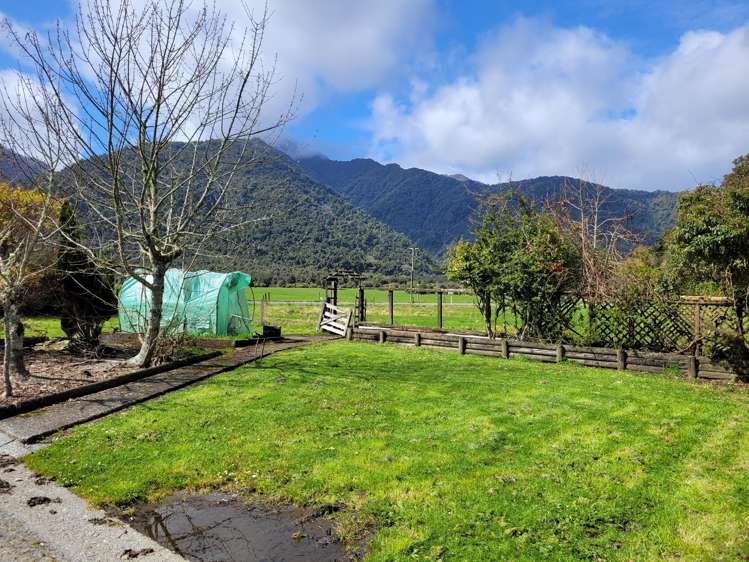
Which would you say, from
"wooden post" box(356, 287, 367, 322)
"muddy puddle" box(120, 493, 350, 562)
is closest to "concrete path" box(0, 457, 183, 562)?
"muddy puddle" box(120, 493, 350, 562)

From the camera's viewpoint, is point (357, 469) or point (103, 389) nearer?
point (357, 469)

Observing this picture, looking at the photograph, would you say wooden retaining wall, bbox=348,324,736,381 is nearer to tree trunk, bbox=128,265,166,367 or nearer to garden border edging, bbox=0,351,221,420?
garden border edging, bbox=0,351,221,420

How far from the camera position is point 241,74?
11.6 meters

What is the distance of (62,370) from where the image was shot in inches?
418

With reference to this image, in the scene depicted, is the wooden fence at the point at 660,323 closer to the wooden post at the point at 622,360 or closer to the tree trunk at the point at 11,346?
the wooden post at the point at 622,360

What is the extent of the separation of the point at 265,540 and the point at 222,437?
276cm

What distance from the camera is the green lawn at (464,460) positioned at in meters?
4.27

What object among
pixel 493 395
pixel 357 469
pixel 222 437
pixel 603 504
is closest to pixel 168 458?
pixel 222 437

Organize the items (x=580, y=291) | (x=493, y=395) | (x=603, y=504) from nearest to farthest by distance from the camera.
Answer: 1. (x=603, y=504)
2. (x=493, y=395)
3. (x=580, y=291)

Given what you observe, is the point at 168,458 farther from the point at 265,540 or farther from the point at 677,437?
the point at 677,437

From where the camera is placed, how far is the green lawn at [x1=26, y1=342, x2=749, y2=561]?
14.0 feet

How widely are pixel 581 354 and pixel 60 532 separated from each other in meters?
11.5

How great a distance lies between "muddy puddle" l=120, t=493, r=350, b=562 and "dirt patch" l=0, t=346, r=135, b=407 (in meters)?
4.68

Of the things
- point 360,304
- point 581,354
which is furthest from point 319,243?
point 581,354
